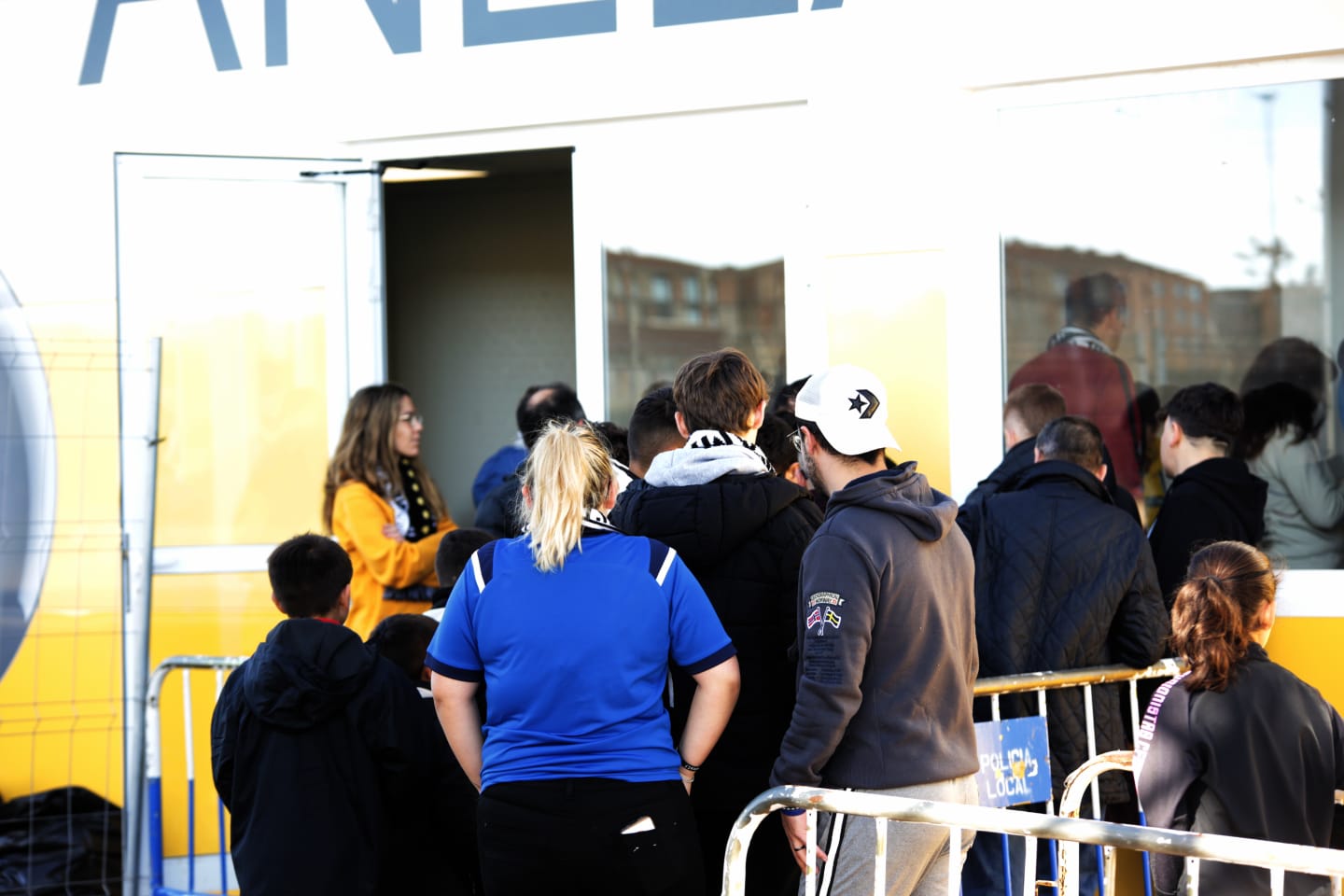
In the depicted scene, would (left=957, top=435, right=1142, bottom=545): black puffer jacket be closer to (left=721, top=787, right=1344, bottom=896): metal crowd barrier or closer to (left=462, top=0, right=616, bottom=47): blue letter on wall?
(left=721, top=787, right=1344, bottom=896): metal crowd barrier

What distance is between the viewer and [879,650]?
314 cm

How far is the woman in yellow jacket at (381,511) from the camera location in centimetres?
537

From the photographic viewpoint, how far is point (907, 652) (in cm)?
315

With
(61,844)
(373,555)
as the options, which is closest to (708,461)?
(373,555)

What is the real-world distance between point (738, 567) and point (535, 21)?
2.94 meters

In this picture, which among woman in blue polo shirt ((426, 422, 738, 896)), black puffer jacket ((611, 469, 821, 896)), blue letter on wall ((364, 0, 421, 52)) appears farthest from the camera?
blue letter on wall ((364, 0, 421, 52))

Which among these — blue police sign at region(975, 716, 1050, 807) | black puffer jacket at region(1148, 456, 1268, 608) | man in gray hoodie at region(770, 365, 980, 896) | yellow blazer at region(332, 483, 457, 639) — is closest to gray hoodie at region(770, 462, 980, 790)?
man in gray hoodie at region(770, 365, 980, 896)

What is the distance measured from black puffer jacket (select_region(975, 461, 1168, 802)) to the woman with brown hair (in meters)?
0.91

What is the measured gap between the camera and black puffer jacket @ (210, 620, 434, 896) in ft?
12.3

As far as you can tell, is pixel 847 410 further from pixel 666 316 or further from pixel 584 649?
pixel 666 316

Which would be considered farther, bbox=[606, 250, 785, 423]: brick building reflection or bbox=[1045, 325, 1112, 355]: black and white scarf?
bbox=[606, 250, 785, 423]: brick building reflection

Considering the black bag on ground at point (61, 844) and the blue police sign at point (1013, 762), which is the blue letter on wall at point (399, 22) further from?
the blue police sign at point (1013, 762)

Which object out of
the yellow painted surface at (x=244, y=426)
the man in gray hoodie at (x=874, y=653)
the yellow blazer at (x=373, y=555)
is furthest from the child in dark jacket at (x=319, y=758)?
the yellow painted surface at (x=244, y=426)

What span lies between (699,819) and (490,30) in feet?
10.9
